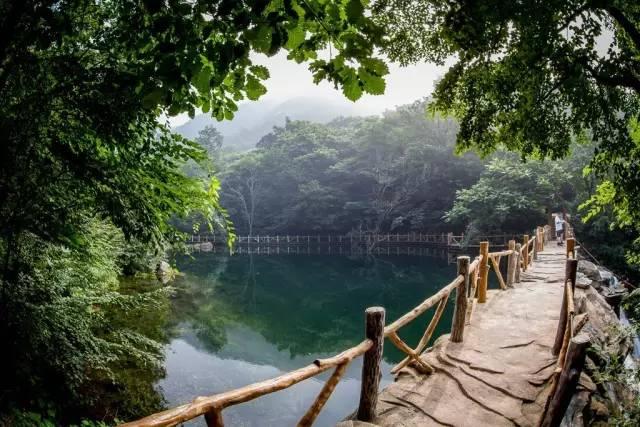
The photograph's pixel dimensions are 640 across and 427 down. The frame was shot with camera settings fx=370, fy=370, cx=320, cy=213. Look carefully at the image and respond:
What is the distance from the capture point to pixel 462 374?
4.81 m

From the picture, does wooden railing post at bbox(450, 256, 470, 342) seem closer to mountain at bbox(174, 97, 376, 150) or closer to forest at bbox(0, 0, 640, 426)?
forest at bbox(0, 0, 640, 426)

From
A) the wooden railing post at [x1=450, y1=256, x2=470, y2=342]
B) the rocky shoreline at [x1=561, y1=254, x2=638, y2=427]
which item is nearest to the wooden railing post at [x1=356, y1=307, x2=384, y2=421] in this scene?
the rocky shoreline at [x1=561, y1=254, x2=638, y2=427]

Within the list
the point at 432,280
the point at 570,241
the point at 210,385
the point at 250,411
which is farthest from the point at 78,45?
the point at 432,280

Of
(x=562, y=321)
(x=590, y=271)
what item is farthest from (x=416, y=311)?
(x=590, y=271)

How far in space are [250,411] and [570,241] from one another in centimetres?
1014

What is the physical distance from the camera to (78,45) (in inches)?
150

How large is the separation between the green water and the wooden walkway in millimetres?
3353

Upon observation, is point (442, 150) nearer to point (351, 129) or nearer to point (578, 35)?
point (351, 129)

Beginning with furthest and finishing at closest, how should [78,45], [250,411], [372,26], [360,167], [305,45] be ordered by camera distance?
[360,167] → [250,411] → [78,45] → [305,45] → [372,26]

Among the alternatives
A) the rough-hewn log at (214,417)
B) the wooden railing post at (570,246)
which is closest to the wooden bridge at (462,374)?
the rough-hewn log at (214,417)

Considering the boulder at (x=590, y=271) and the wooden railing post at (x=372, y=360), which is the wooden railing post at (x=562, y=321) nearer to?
the wooden railing post at (x=372, y=360)

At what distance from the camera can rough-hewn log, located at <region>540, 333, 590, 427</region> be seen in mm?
2889

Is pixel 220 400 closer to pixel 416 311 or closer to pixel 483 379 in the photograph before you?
pixel 416 311

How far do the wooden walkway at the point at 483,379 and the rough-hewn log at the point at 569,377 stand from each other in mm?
926
